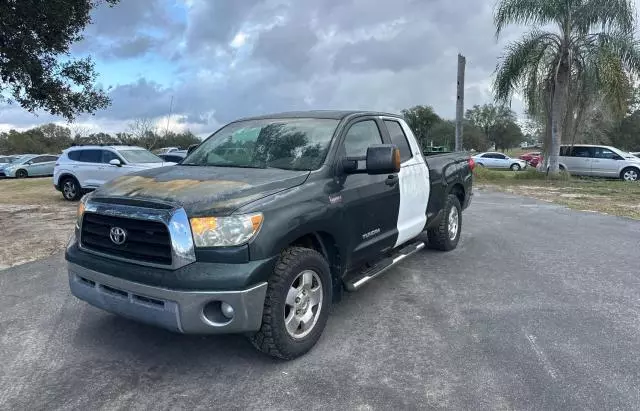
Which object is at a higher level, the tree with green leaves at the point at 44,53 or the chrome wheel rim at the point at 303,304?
the tree with green leaves at the point at 44,53

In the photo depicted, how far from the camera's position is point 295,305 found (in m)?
3.61

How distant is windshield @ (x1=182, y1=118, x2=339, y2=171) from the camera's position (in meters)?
→ 4.22

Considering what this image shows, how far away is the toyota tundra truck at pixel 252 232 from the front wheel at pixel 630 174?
20401mm

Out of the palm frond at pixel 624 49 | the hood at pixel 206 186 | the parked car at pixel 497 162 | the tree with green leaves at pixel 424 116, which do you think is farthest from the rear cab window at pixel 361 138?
the tree with green leaves at pixel 424 116

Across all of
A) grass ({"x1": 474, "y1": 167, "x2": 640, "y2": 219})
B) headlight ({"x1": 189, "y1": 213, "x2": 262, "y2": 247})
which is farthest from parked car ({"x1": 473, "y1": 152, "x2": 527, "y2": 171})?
headlight ({"x1": 189, "y1": 213, "x2": 262, "y2": 247})

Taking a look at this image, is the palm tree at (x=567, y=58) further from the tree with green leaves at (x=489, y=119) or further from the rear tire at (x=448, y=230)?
the tree with green leaves at (x=489, y=119)

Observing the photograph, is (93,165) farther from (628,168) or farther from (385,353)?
(628,168)

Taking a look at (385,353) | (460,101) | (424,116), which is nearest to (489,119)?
(424,116)

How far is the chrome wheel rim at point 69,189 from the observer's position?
14.3 meters

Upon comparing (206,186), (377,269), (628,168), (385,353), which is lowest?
(385,353)

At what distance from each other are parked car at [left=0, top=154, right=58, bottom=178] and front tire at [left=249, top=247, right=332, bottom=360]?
1140 inches

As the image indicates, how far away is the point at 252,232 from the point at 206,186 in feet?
1.88

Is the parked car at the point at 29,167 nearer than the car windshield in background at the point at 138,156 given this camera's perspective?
No

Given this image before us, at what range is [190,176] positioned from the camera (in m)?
3.93
